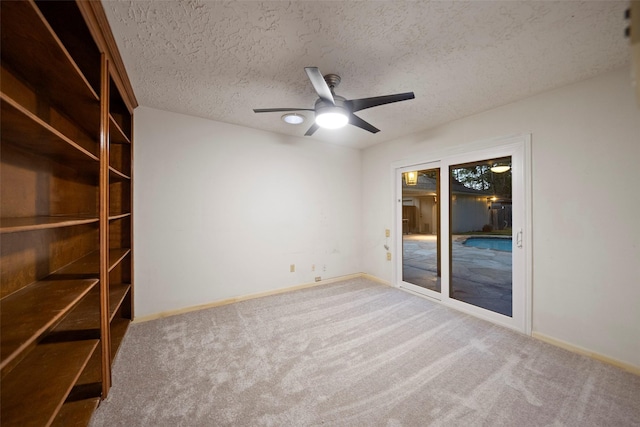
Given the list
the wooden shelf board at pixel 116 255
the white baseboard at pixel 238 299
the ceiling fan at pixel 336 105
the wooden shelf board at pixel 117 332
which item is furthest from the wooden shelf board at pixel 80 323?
the ceiling fan at pixel 336 105

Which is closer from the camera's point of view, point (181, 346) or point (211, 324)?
point (181, 346)

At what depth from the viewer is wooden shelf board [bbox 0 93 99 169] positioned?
0.89 metres

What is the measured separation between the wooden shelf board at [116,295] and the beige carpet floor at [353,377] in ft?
1.47

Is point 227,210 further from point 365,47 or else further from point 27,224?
point 365,47

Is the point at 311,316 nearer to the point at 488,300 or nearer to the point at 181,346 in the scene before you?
the point at 181,346

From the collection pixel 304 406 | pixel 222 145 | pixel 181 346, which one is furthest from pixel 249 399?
pixel 222 145

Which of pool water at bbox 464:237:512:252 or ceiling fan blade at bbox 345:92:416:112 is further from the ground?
ceiling fan blade at bbox 345:92:416:112

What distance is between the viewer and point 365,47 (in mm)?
1688

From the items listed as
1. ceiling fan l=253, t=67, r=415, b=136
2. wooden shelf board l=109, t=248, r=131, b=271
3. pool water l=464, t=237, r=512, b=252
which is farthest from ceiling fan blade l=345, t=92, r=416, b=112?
pool water l=464, t=237, r=512, b=252

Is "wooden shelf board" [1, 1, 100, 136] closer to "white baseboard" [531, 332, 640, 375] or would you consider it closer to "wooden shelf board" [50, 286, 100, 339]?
"wooden shelf board" [50, 286, 100, 339]

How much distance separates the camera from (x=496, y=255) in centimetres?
569

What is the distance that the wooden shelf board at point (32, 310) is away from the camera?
2.73 feet

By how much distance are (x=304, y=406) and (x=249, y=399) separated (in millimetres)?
376

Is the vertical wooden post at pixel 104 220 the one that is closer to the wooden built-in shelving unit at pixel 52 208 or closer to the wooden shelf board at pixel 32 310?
the wooden built-in shelving unit at pixel 52 208
